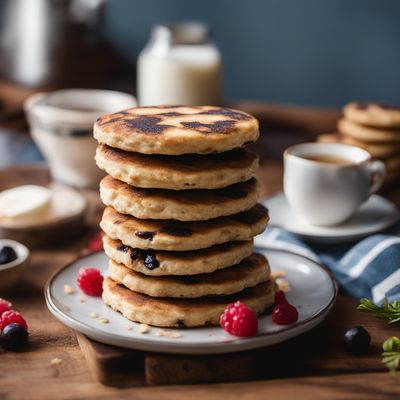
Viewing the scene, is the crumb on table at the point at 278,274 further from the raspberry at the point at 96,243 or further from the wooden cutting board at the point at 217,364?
the raspberry at the point at 96,243

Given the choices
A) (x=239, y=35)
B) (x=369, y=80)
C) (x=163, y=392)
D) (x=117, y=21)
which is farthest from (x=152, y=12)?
(x=163, y=392)

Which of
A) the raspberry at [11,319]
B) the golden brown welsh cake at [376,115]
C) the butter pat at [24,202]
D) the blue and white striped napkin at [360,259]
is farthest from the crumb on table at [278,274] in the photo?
the golden brown welsh cake at [376,115]

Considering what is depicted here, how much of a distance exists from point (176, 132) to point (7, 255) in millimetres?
687

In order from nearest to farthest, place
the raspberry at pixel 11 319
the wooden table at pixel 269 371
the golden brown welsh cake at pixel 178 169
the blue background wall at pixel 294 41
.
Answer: the wooden table at pixel 269 371 < the golden brown welsh cake at pixel 178 169 < the raspberry at pixel 11 319 < the blue background wall at pixel 294 41

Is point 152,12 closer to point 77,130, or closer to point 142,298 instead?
point 77,130

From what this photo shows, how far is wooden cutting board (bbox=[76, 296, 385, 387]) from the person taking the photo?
1582 mm

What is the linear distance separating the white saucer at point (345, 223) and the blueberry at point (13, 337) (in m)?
0.93

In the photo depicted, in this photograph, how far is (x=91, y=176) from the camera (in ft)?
9.31

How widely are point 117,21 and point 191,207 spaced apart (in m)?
3.61

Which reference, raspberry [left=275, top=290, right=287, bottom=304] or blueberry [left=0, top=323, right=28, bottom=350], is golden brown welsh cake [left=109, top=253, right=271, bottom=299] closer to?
raspberry [left=275, top=290, right=287, bottom=304]

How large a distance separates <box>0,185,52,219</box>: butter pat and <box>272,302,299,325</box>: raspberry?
0.97 metres

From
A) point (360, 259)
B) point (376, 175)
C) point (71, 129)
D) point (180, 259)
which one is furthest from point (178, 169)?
point (71, 129)

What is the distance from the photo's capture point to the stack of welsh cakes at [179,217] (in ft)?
5.39

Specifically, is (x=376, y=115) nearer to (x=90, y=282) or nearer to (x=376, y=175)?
(x=376, y=175)
